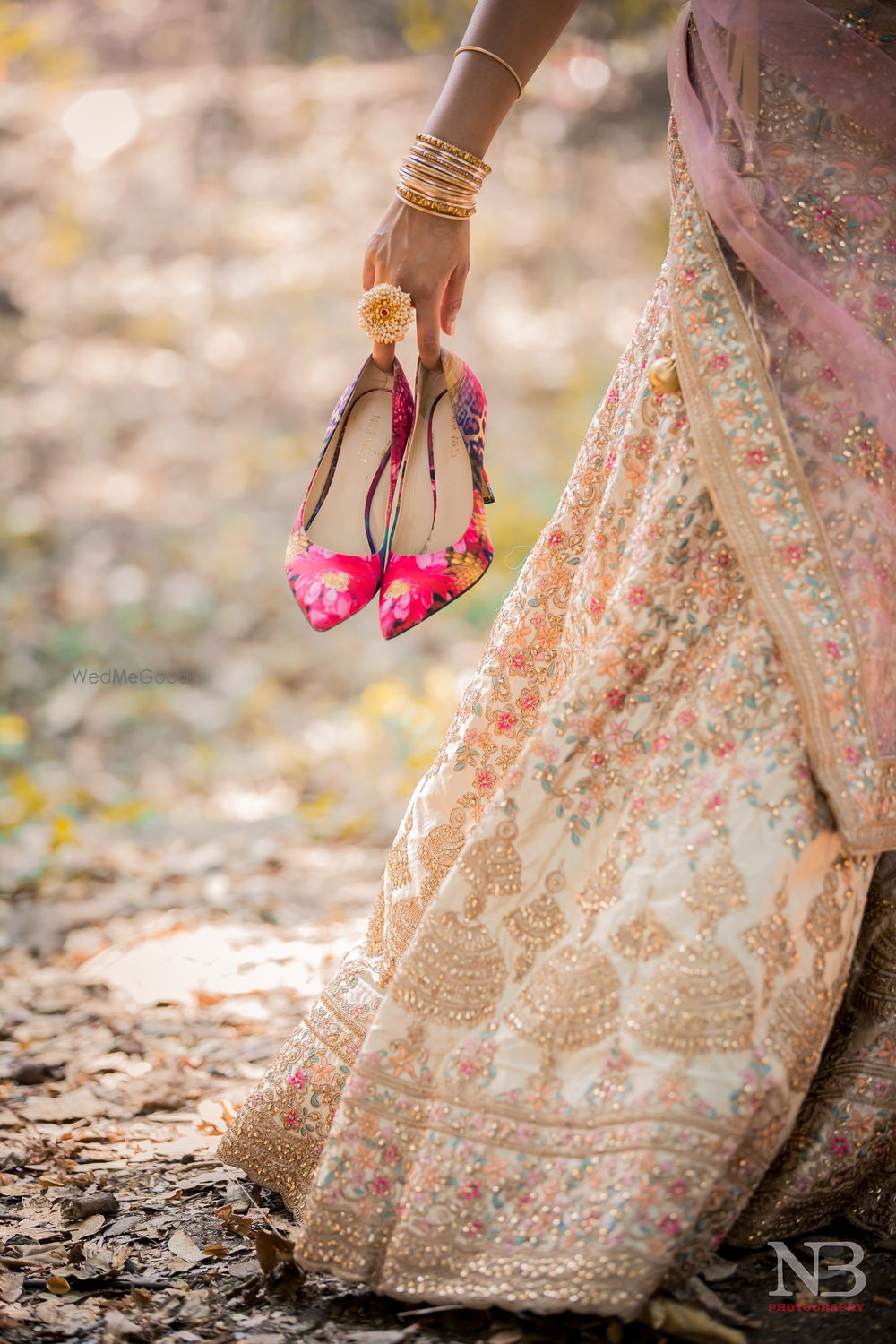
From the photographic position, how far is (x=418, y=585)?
169cm

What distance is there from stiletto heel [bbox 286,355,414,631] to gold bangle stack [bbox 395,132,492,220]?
0.75 feet

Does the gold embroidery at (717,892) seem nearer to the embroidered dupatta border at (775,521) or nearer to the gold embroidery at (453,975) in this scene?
the embroidered dupatta border at (775,521)

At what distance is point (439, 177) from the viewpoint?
1544 millimetres

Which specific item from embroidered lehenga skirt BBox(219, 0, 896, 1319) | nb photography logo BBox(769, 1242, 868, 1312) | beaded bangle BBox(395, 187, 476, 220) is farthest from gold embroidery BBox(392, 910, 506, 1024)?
beaded bangle BBox(395, 187, 476, 220)

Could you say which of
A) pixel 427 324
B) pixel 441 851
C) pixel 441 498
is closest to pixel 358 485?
pixel 441 498

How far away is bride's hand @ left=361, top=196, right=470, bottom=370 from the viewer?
1.58 meters

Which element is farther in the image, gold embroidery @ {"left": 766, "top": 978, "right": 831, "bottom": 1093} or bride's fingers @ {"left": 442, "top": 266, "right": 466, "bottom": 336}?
bride's fingers @ {"left": 442, "top": 266, "right": 466, "bottom": 336}

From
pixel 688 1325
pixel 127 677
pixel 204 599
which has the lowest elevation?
pixel 688 1325

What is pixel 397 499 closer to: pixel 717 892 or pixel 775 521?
pixel 775 521

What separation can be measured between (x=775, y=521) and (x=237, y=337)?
25.1ft

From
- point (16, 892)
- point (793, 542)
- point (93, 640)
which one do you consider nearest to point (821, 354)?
point (793, 542)

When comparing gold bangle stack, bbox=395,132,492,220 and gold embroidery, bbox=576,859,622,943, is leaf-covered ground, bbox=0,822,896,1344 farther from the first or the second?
gold bangle stack, bbox=395,132,492,220

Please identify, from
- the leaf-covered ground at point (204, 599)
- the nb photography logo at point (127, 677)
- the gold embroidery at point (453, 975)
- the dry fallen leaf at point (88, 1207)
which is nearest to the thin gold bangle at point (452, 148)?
the leaf-covered ground at point (204, 599)

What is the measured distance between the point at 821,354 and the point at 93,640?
4746 millimetres
